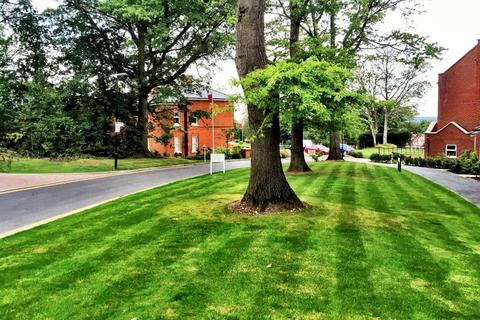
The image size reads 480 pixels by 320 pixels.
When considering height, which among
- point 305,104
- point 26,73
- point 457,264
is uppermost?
point 26,73

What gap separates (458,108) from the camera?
1336 inches

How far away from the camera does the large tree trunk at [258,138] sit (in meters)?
9.71

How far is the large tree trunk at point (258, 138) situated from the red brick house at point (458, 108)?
2646 cm

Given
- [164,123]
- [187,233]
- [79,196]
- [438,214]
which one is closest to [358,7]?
[438,214]

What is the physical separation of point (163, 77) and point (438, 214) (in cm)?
2543

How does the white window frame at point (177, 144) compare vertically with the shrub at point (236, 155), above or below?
above

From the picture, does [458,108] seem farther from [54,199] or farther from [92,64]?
[54,199]

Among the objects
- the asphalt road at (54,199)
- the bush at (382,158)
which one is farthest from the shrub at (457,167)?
the asphalt road at (54,199)

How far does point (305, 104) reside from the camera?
770 cm

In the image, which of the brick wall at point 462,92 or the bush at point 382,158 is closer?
the brick wall at point 462,92

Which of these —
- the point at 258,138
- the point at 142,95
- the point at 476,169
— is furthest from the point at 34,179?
the point at 476,169

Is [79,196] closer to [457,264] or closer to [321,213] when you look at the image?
[321,213]

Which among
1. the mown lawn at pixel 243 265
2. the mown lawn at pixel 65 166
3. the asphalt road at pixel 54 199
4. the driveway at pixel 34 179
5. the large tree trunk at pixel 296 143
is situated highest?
the large tree trunk at pixel 296 143

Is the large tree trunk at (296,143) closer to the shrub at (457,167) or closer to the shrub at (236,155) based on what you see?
the shrub at (457,167)
